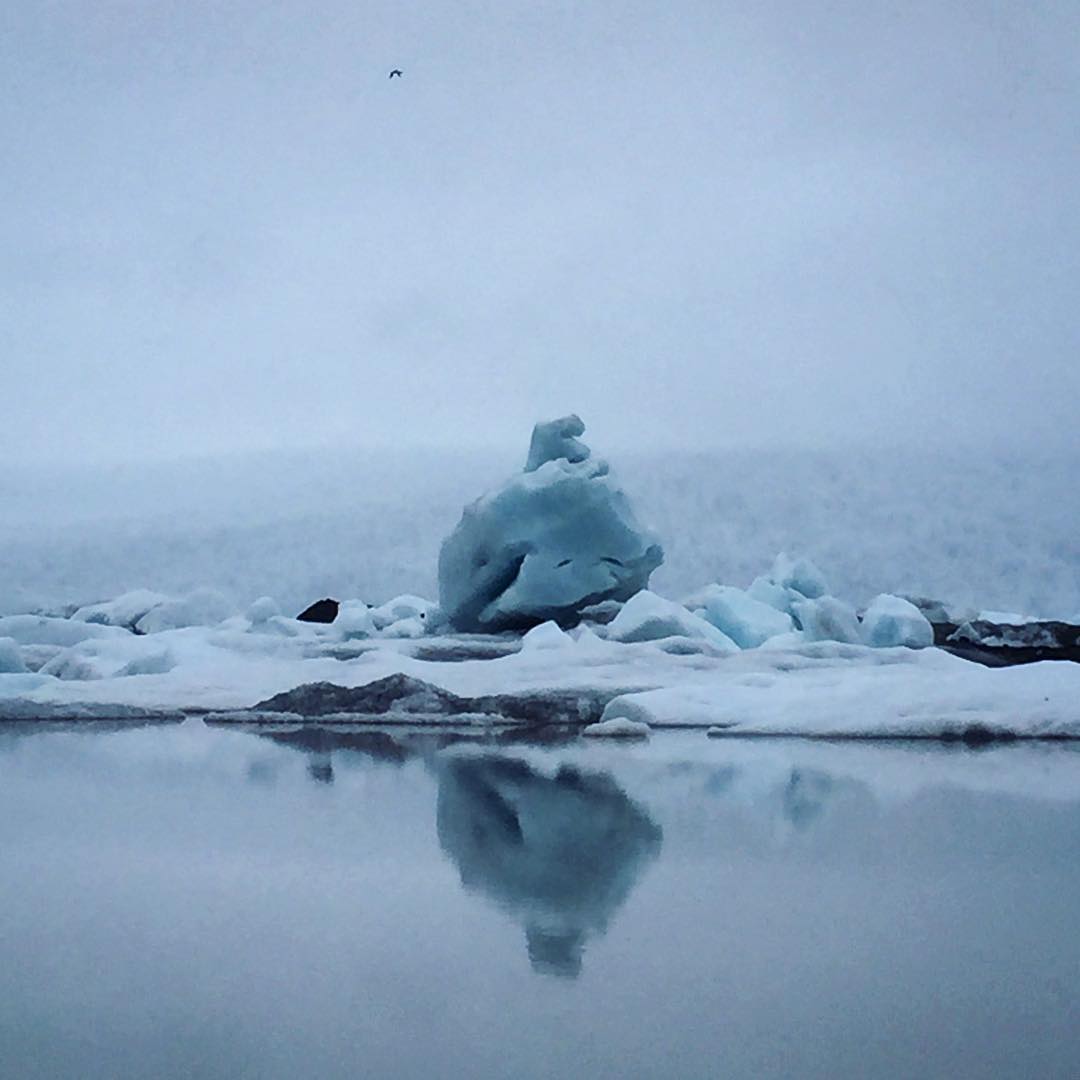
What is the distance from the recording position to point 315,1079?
4.62 feet

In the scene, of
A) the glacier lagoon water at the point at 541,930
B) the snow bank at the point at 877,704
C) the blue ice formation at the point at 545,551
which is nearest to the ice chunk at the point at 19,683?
the snow bank at the point at 877,704

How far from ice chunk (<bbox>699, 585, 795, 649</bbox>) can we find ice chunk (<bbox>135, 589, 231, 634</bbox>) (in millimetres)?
7693

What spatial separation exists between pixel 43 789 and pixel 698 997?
9.94 ft

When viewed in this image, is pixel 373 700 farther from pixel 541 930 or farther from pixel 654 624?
pixel 541 930

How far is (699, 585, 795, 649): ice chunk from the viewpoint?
13.8 metres

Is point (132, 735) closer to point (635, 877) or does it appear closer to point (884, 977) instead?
point (635, 877)

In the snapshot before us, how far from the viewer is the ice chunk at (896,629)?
578 inches

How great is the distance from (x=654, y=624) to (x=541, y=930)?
9.66m

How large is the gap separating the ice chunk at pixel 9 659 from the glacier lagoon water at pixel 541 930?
A: 18.1 feet

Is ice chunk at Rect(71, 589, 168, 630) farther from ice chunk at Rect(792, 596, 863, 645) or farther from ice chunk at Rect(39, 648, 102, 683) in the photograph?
ice chunk at Rect(792, 596, 863, 645)

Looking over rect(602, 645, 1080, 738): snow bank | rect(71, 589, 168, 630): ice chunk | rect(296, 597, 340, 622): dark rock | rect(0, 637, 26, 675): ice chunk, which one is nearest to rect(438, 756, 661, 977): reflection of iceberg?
rect(602, 645, 1080, 738): snow bank

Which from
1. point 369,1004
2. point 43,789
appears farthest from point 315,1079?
point 43,789

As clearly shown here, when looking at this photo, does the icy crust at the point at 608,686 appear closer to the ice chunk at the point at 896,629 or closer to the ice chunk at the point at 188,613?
the ice chunk at the point at 896,629

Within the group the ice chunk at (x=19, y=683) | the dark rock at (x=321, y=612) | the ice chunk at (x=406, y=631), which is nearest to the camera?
the ice chunk at (x=19, y=683)
